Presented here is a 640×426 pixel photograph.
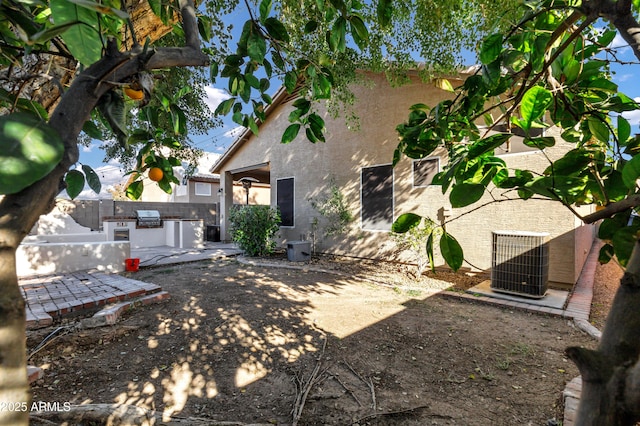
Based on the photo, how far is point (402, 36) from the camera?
5625 mm

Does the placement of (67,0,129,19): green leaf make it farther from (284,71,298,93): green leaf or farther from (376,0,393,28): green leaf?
(376,0,393,28): green leaf

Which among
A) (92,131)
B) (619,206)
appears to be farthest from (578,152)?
(92,131)

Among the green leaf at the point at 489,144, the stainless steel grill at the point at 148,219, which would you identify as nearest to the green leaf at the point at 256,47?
the green leaf at the point at 489,144

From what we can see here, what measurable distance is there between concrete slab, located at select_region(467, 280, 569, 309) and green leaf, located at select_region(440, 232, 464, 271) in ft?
17.1

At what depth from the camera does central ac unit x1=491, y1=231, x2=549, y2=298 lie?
16.0 feet

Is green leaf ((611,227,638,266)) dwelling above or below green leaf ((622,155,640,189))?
below

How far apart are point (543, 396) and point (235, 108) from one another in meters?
3.49

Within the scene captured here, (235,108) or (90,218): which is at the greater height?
(235,108)

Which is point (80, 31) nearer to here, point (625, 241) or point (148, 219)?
point (625, 241)

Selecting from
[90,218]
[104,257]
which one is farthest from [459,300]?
[90,218]

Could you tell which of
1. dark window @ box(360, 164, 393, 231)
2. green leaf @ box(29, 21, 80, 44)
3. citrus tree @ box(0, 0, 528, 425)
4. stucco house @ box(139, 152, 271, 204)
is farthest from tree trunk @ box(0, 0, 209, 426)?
stucco house @ box(139, 152, 271, 204)

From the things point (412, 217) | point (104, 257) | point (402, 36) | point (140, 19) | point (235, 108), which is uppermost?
point (402, 36)

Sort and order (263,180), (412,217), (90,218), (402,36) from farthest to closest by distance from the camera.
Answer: (263,180) → (90,218) → (402,36) → (412,217)

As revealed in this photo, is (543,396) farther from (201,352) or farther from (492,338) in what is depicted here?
(201,352)
